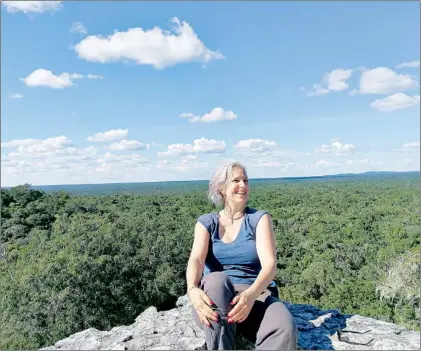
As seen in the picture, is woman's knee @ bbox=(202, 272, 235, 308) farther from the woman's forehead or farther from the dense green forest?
the dense green forest

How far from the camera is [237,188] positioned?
239cm

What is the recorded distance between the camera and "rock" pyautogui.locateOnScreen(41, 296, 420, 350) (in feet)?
7.57

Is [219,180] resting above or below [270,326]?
above

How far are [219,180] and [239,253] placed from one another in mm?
450

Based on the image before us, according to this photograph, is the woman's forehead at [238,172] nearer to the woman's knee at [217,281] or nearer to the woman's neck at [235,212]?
the woman's neck at [235,212]

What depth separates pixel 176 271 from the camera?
62.6 ft

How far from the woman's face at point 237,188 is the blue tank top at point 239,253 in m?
0.11

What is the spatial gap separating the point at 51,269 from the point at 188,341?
15041 millimetres

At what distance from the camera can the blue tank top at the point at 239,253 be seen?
7.42ft

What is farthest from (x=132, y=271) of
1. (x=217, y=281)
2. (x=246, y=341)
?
(x=217, y=281)

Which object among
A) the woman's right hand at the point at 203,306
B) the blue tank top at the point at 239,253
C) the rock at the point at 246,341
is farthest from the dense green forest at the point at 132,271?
the woman's right hand at the point at 203,306

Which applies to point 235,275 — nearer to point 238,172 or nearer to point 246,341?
point 246,341

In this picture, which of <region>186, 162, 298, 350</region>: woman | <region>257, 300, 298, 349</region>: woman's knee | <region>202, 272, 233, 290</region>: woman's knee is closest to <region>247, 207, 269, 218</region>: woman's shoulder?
<region>186, 162, 298, 350</region>: woman

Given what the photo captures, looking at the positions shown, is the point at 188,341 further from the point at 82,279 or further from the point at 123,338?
the point at 82,279
